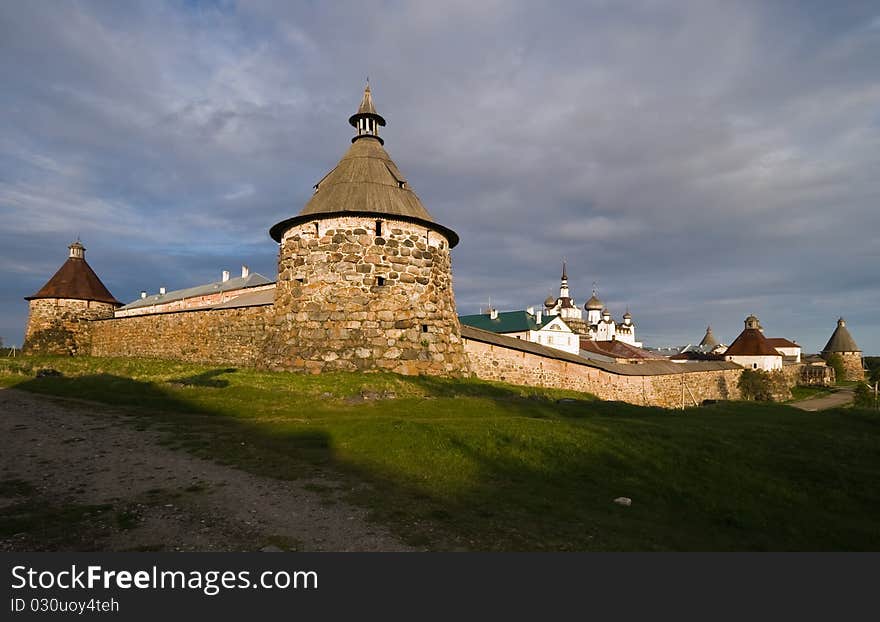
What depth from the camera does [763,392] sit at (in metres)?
49.2

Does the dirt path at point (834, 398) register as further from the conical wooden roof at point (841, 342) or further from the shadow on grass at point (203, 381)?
the shadow on grass at point (203, 381)

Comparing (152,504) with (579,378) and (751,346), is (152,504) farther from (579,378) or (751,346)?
(751,346)

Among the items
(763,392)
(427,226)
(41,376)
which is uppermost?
(427,226)

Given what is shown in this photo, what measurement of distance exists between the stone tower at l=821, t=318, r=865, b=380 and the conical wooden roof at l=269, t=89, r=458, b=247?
85905mm

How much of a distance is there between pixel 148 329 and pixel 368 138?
19.9 m

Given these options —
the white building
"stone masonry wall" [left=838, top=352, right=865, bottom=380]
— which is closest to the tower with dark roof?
the white building

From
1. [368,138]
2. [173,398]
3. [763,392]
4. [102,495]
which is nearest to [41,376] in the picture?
[173,398]

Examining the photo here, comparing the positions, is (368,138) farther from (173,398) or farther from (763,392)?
(763,392)

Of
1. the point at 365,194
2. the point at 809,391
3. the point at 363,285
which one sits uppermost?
the point at 365,194

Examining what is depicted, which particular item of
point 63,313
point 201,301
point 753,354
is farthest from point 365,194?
point 753,354

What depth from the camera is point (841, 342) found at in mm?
76625

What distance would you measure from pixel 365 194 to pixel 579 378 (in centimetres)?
1791

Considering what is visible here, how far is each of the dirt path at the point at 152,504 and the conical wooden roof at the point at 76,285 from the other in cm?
3651

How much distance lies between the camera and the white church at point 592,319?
8775 centimetres
